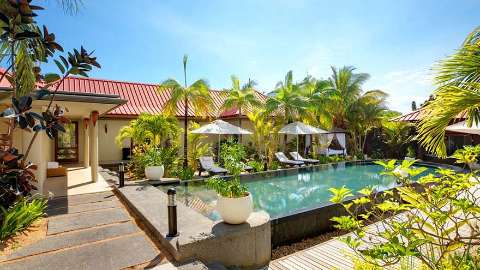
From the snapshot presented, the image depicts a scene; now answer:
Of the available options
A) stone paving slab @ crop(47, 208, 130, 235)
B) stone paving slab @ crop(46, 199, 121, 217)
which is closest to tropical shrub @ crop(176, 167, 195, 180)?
stone paving slab @ crop(46, 199, 121, 217)

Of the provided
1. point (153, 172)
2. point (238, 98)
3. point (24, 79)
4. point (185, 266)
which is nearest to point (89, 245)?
point (185, 266)

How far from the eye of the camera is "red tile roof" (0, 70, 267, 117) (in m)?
18.6

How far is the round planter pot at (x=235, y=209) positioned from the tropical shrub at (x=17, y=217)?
4162 mm

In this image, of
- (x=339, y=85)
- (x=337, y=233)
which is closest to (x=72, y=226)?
(x=337, y=233)

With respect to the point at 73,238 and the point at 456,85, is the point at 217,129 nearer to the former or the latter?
the point at 73,238

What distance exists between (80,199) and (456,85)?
9378 mm

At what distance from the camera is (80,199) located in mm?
8133

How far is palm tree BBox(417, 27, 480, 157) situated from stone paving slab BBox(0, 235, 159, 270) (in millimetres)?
4785

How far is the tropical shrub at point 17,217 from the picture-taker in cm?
509

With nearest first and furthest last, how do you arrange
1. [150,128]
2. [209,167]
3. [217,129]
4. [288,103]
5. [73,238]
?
1. [73,238]
2. [150,128]
3. [209,167]
4. [217,129]
5. [288,103]

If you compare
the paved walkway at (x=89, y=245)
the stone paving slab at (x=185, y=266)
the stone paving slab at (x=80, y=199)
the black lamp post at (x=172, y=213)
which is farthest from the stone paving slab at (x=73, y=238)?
the stone paving slab at (x=80, y=199)

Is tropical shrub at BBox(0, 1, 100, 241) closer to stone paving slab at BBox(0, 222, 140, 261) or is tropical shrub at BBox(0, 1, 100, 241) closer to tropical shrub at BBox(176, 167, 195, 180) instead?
stone paving slab at BBox(0, 222, 140, 261)

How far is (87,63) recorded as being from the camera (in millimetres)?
5738

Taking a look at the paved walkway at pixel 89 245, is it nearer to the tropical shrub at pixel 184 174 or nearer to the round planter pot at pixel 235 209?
the round planter pot at pixel 235 209
